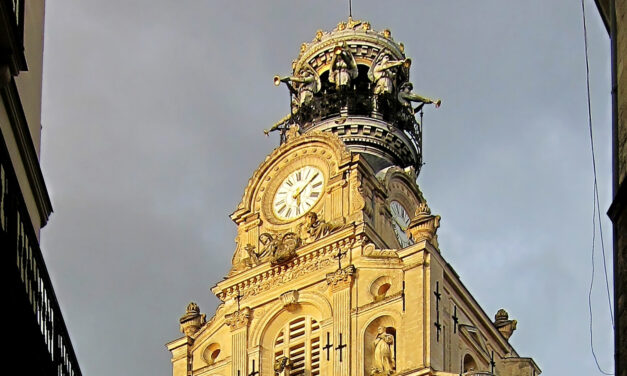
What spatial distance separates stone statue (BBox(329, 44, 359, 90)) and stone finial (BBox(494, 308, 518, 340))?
11.2 m

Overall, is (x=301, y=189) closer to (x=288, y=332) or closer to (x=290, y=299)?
(x=290, y=299)

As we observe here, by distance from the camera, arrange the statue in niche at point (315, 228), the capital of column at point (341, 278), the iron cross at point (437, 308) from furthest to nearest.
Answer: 1. the statue in niche at point (315, 228)
2. the capital of column at point (341, 278)
3. the iron cross at point (437, 308)

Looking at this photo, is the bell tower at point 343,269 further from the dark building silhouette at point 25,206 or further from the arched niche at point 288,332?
the dark building silhouette at point 25,206

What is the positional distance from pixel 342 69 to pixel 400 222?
7.59 m

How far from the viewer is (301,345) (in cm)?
5750

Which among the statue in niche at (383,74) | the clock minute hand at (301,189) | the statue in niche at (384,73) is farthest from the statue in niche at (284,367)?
the statue in niche at (384,73)

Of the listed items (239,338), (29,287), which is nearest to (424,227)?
(239,338)

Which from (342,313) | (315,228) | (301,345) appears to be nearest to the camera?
(342,313)

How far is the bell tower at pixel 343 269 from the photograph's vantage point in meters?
55.5

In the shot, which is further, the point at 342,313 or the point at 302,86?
the point at 302,86

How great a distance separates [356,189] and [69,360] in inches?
1196

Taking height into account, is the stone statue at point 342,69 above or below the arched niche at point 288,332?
above

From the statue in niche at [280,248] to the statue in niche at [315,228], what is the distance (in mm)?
342

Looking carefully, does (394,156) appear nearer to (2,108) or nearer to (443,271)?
(443,271)
